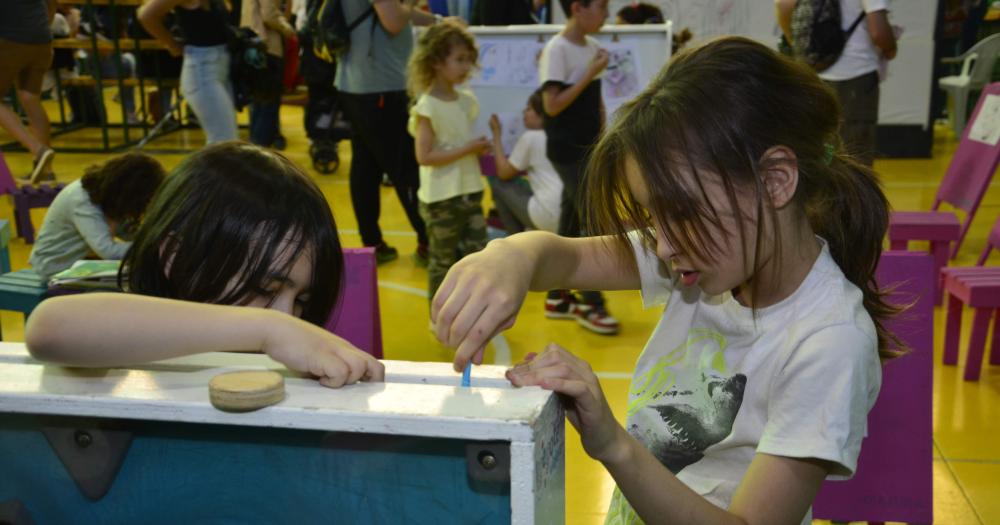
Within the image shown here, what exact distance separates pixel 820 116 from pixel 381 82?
3.68 m

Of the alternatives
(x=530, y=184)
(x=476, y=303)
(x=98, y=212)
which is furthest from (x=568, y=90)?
(x=476, y=303)

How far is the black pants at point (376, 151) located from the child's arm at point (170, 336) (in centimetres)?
381

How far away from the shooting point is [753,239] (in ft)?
3.83

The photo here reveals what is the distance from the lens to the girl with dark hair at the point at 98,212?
11.4 feet

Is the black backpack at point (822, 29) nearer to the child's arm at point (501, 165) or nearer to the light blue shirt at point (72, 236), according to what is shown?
the child's arm at point (501, 165)

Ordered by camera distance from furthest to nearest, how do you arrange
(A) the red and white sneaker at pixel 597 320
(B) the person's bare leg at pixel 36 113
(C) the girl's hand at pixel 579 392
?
(B) the person's bare leg at pixel 36 113 → (A) the red and white sneaker at pixel 597 320 → (C) the girl's hand at pixel 579 392

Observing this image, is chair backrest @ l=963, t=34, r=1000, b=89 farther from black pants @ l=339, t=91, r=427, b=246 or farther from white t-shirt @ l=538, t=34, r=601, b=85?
black pants @ l=339, t=91, r=427, b=246

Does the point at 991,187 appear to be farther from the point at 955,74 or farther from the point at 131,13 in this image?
the point at 131,13

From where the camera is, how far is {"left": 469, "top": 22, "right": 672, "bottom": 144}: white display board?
Result: 19.7 feet

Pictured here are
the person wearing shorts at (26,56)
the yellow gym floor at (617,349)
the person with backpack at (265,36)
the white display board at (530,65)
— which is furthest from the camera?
the person with backpack at (265,36)

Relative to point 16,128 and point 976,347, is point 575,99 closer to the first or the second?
point 976,347

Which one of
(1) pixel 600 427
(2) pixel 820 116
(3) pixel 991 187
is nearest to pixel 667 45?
(3) pixel 991 187

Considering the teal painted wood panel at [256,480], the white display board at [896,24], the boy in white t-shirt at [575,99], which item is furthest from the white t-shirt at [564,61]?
the white display board at [896,24]

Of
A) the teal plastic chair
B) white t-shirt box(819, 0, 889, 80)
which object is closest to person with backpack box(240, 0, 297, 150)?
the teal plastic chair
